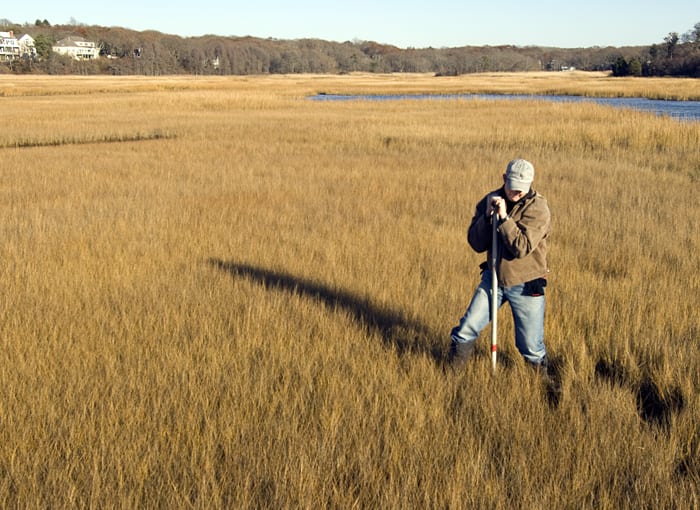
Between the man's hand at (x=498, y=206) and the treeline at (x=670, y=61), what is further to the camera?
the treeline at (x=670, y=61)

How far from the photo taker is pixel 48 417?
10.9 ft

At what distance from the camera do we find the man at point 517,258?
140 inches

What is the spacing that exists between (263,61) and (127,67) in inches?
2325

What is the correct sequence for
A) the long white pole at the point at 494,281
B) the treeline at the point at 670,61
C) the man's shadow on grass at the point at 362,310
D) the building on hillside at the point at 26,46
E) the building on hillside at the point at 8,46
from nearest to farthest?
1. the long white pole at the point at 494,281
2. the man's shadow on grass at the point at 362,310
3. the treeline at the point at 670,61
4. the building on hillside at the point at 26,46
5. the building on hillside at the point at 8,46

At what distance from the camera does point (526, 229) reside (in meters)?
3.64

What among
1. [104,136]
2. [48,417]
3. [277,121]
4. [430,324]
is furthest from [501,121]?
[48,417]

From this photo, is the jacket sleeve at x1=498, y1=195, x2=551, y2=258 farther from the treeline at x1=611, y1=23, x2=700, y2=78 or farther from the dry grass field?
the treeline at x1=611, y1=23, x2=700, y2=78

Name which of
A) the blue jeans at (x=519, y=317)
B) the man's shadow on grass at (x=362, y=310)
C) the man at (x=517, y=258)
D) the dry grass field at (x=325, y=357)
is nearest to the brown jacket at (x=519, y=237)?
the man at (x=517, y=258)

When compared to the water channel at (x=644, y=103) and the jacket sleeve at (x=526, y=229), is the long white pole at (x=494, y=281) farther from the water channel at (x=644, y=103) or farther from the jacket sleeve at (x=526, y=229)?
the water channel at (x=644, y=103)

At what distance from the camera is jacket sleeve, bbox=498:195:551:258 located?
11.7 ft

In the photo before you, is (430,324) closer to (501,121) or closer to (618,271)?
(618,271)

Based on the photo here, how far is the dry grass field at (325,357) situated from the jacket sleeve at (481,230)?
827mm

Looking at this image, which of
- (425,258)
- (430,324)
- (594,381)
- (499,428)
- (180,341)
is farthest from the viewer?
(425,258)

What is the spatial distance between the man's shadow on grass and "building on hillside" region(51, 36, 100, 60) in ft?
608
